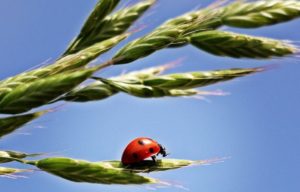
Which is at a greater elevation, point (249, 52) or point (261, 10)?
point (261, 10)

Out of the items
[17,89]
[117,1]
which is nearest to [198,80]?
[117,1]

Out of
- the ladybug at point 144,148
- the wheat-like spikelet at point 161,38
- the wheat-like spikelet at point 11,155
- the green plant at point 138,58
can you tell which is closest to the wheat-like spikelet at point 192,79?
the green plant at point 138,58

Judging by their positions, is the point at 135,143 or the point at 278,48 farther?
the point at 135,143

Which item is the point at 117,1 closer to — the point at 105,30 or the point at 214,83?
the point at 105,30

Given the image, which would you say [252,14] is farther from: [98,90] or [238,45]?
[98,90]

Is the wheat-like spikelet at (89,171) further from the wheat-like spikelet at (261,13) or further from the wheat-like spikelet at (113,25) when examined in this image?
the wheat-like spikelet at (261,13)

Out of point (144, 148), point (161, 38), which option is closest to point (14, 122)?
point (161, 38)

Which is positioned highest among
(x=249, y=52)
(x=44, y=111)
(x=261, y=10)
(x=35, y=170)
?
(x=261, y=10)
